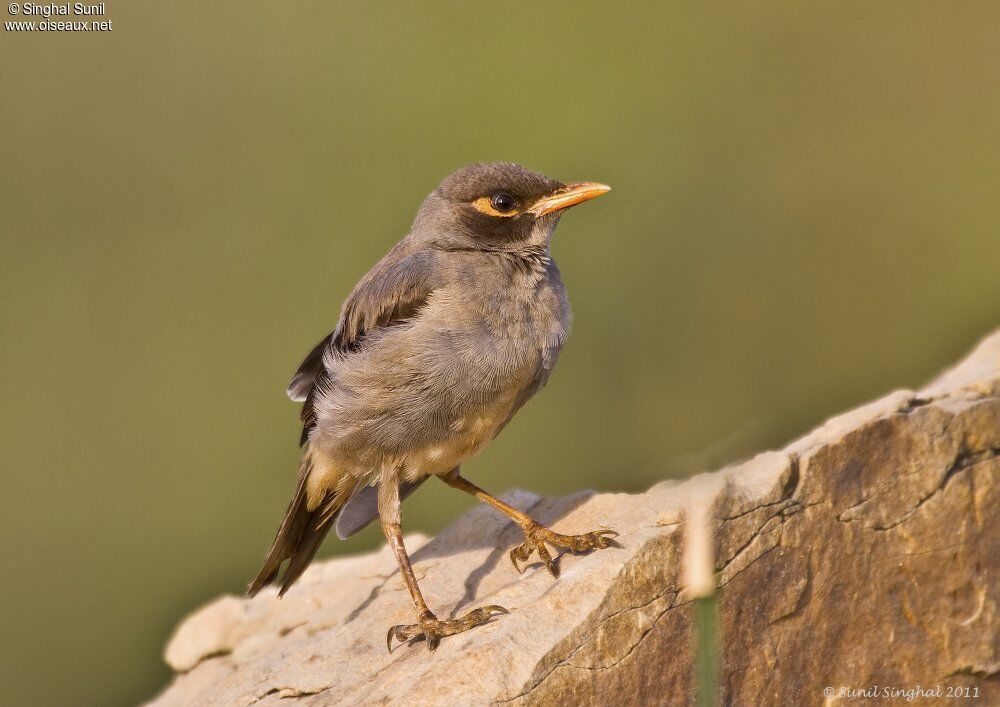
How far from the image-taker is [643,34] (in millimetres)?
11992

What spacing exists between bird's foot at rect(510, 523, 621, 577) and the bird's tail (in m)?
0.99

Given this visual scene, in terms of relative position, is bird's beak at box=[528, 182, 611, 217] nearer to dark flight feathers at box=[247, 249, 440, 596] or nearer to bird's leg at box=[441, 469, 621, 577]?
dark flight feathers at box=[247, 249, 440, 596]

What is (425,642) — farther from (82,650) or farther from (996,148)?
(996,148)

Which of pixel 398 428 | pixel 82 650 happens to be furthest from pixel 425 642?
pixel 82 650

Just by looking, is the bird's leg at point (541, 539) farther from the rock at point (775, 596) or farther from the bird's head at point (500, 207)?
the bird's head at point (500, 207)

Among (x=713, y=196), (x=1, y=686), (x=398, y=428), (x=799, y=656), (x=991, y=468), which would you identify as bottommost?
(x=1, y=686)

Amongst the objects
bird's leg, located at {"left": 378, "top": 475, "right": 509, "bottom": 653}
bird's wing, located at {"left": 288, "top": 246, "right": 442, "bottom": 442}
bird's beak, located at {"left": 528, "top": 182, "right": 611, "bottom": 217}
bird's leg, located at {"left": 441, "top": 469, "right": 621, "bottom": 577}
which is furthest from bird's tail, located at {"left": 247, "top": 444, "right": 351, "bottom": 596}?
bird's beak, located at {"left": 528, "top": 182, "right": 611, "bottom": 217}

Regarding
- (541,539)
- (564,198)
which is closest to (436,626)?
(541,539)

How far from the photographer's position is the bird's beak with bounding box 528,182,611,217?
5992 mm

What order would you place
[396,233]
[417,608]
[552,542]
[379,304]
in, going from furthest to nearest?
[396,233], [379,304], [552,542], [417,608]

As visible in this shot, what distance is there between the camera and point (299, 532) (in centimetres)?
635

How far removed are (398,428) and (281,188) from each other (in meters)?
5.95

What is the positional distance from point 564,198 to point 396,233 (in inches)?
185

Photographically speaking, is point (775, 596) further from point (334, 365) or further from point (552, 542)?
point (334, 365)
